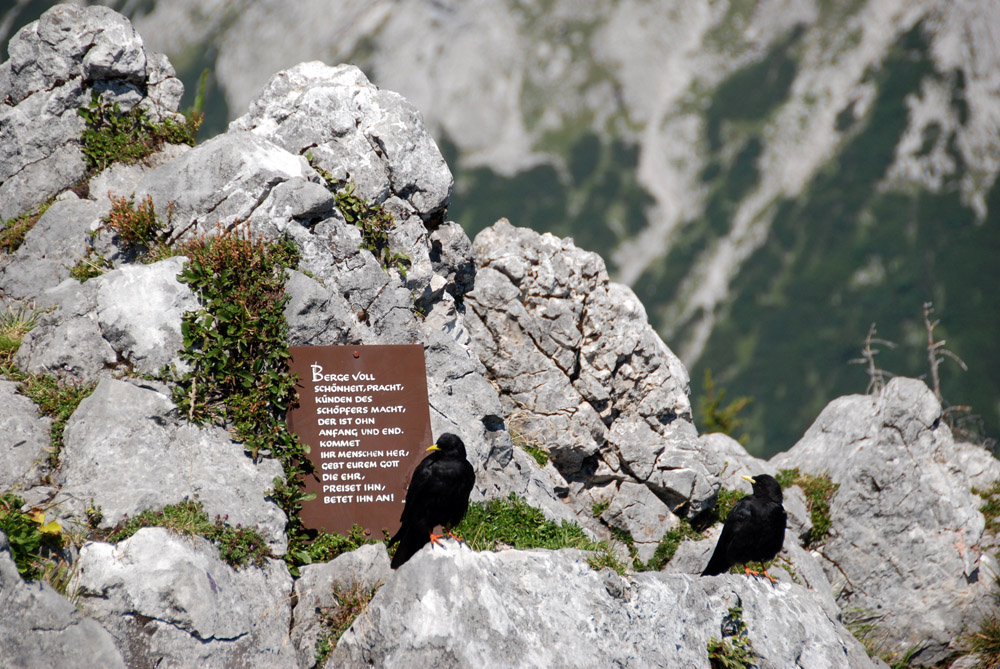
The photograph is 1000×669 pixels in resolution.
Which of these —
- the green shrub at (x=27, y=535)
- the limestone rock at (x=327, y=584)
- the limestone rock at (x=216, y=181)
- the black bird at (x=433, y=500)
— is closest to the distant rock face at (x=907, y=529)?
the black bird at (x=433, y=500)

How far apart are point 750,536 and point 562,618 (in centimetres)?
339

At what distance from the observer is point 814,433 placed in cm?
1579

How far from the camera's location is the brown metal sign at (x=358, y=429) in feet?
29.9

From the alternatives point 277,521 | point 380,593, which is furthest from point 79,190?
point 380,593

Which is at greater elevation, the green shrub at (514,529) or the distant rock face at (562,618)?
the green shrub at (514,529)

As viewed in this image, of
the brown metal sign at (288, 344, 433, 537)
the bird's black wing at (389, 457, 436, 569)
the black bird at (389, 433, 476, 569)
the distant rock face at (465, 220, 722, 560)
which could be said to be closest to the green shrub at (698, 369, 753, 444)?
the distant rock face at (465, 220, 722, 560)

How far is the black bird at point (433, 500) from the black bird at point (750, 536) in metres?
3.83

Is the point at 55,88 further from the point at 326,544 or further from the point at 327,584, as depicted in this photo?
the point at 327,584

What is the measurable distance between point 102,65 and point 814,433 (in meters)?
15.4

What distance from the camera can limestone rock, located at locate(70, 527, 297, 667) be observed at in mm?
6953

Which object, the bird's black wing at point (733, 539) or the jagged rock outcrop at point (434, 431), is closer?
the jagged rock outcrop at point (434, 431)

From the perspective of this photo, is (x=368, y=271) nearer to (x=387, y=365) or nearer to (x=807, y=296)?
(x=387, y=365)

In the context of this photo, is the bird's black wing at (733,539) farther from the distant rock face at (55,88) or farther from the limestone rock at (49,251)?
the distant rock face at (55,88)

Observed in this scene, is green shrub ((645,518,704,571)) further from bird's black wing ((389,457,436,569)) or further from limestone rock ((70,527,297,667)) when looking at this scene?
limestone rock ((70,527,297,667))
